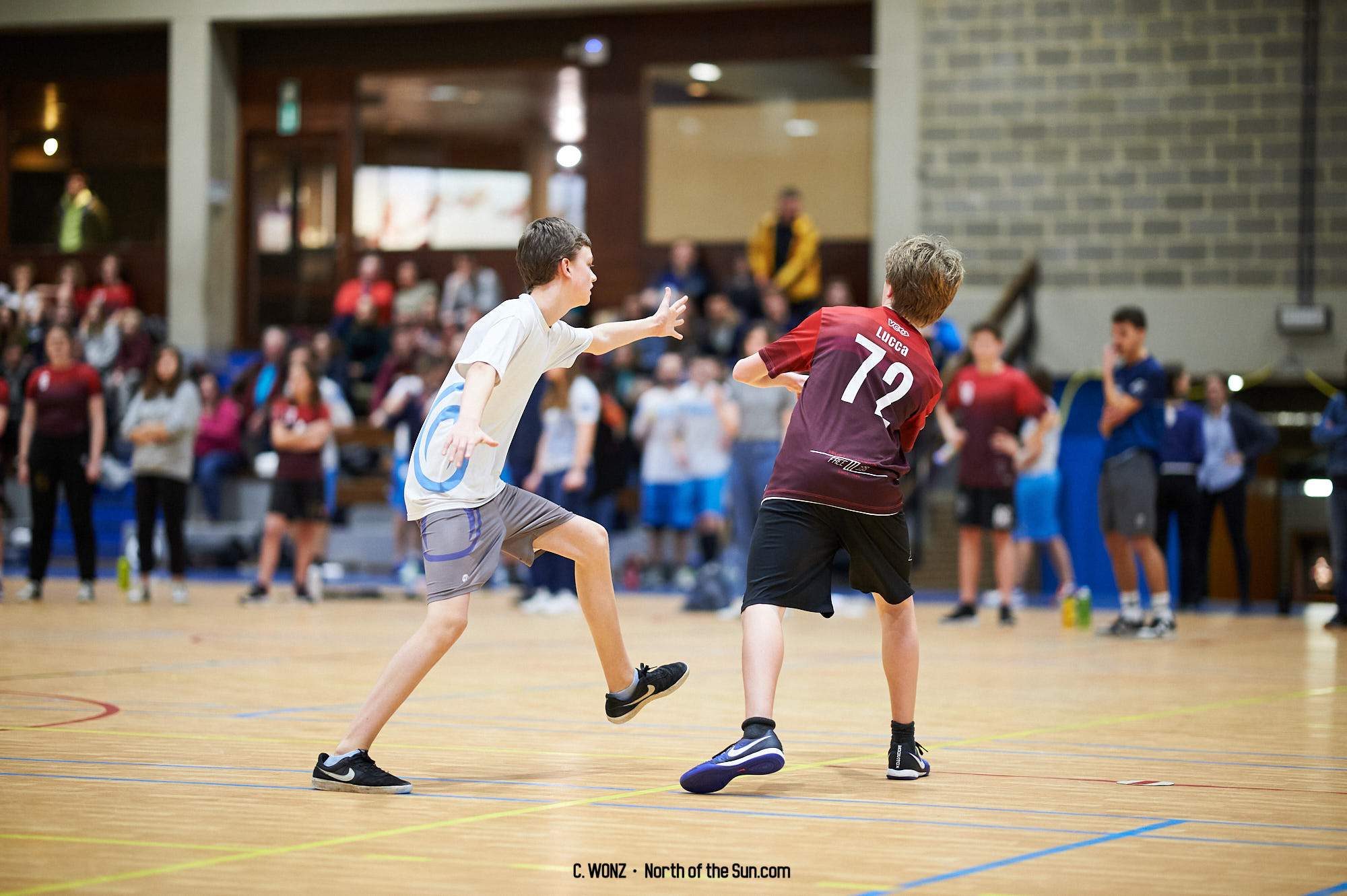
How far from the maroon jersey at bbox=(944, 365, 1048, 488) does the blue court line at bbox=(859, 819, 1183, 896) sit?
7582mm

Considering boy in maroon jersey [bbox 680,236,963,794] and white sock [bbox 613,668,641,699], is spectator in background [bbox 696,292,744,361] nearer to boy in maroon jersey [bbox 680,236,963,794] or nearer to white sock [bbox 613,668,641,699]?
white sock [bbox 613,668,641,699]

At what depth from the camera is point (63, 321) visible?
59.7 ft

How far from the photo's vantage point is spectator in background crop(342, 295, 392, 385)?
19.0 meters

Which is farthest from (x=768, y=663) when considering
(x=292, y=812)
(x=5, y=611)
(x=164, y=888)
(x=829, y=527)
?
(x=5, y=611)

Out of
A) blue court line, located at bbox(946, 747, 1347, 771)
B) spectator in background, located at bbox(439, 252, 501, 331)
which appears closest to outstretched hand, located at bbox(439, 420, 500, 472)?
blue court line, located at bbox(946, 747, 1347, 771)

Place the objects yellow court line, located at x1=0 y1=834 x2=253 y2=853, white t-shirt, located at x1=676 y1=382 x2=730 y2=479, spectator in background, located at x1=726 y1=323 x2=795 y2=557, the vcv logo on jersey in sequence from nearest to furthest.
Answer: yellow court line, located at x1=0 y1=834 x2=253 y2=853 → the vcv logo on jersey → spectator in background, located at x1=726 y1=323 x2=795 y2=557 → white t-shirt, located at x1=676 y1=382 x2=730 y2=479

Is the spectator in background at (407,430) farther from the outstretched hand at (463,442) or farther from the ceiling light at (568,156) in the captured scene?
the outstretched hand at (463,442)

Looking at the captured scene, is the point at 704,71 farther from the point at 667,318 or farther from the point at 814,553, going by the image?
the point at 814,553

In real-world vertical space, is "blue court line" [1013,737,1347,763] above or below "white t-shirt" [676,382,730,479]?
below

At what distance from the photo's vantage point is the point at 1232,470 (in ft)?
46.1

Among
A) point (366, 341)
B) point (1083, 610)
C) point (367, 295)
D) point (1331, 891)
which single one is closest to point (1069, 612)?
point (1083, 610)

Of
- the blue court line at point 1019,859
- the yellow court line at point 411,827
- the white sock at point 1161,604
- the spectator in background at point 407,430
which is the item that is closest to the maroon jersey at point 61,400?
the spectator in background at point 407,430

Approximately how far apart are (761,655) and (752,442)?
721 centimetres

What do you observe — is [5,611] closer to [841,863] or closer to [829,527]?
[829,527]
